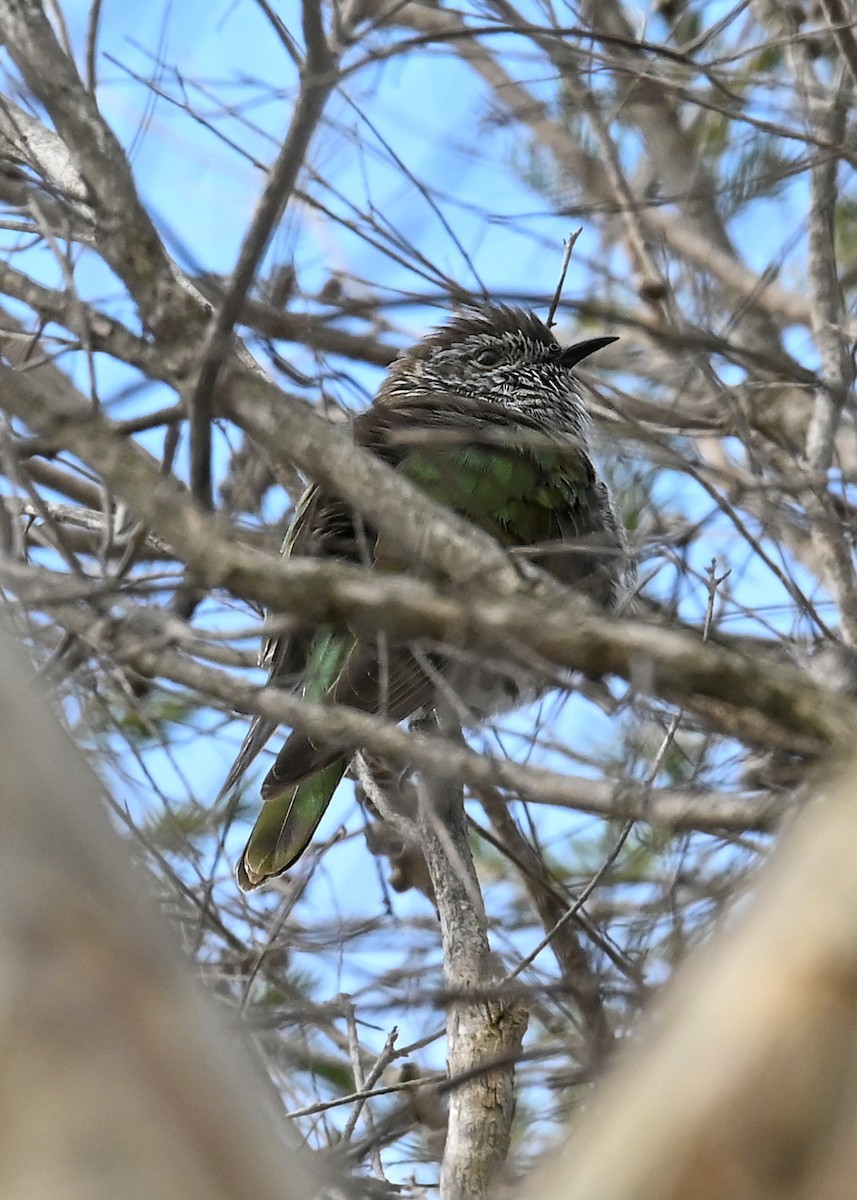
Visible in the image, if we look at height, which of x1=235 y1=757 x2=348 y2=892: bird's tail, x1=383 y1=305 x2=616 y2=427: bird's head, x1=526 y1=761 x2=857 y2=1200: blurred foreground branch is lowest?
x1=526 y1=761 x2=857 y2=1200: blurred foreground branch

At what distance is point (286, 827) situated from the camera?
498 centimetres

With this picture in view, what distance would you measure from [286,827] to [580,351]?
2.94 meters

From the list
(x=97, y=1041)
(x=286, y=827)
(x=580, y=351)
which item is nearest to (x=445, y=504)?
(x=286, y=827)

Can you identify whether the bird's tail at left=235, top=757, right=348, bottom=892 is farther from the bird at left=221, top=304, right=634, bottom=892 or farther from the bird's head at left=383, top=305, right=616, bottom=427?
the bird's head at left=383, top=305, right=616, bottom=427

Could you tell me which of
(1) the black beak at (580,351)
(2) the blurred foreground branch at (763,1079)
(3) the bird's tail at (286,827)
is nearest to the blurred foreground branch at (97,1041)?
(2) the blurred foreground branch at (763,1079)

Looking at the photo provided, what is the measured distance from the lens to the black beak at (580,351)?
6645mm

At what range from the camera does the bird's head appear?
695cm

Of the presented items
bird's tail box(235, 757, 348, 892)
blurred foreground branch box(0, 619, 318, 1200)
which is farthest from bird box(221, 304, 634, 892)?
blurred foreground branch box(0, 619, 318, 1200)

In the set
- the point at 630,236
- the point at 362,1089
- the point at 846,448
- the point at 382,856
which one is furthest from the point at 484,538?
the point at 630,236

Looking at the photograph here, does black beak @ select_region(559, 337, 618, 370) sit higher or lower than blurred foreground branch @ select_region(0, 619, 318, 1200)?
higher

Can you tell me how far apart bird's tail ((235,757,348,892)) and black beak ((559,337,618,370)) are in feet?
8.57

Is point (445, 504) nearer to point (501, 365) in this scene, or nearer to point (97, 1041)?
point (501, 365)

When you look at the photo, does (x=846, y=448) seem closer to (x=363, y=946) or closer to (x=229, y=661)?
(x=363, y=946)

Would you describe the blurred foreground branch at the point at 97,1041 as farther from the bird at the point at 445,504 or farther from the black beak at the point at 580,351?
the black beak at the point at 580,351
